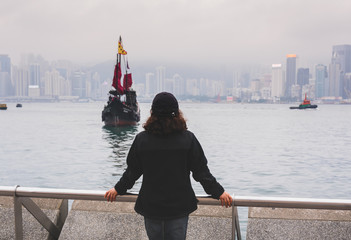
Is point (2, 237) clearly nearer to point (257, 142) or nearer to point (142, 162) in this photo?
point (142, 162)

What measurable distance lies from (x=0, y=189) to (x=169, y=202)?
5.53ft

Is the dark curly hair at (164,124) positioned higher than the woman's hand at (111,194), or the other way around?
the dark curly hair at (164,124)

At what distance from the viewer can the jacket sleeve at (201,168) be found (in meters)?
2.92

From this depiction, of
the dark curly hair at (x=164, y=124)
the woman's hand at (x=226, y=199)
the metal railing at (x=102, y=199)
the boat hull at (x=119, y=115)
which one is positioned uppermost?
the dark curly hair at (x=164, y=124)

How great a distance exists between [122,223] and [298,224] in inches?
65.2

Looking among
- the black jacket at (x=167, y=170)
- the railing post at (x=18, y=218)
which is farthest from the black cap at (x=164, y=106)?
the railing post at (x=18, y=218)

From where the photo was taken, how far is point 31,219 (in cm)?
428

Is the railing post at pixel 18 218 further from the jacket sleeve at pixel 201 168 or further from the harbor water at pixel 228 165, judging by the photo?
the harbor water at pixel 228 165

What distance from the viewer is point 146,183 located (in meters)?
2.95

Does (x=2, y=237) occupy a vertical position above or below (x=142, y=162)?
below

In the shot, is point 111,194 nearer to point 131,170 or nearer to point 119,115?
point 131,170

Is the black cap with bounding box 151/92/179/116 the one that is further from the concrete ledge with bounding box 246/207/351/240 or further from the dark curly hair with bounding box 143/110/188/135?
the concrete ledge with bounding box 246/207/351/240

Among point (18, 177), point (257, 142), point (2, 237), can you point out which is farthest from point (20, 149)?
point (2, 237)

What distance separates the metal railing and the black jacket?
389 millimetres
